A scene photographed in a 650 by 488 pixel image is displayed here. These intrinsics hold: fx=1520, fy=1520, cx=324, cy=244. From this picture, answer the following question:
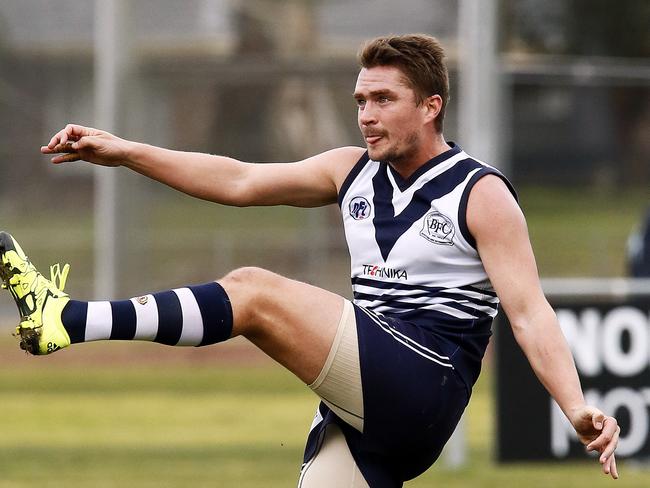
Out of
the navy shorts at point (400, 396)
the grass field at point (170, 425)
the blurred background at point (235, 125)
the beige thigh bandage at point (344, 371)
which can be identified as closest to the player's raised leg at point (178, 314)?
the beige thigh bandage at point (344, 371)

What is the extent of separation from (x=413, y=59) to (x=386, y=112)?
0.66ft

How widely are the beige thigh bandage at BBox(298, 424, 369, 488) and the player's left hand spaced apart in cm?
82

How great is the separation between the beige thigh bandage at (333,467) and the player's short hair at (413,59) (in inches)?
46.7

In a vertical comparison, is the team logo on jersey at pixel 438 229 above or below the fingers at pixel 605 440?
above

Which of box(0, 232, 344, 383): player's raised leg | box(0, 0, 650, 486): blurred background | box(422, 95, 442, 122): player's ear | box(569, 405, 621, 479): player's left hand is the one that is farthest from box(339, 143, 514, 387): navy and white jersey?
box(0, 0, 650, 486): blurred background

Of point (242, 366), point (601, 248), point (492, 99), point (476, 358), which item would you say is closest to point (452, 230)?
point (476, 358)

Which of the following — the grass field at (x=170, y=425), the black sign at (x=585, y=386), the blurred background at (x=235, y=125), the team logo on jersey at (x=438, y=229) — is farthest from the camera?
the blurred background at (x=235, y=125)

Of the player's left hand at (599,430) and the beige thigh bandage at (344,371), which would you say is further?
the beige thigh bandage at (344,371)

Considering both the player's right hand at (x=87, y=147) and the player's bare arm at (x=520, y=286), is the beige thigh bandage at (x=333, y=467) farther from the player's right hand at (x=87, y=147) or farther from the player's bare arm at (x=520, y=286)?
the player's right hand at (x=87, y=147)

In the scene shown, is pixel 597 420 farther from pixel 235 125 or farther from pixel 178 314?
pixel 235 125

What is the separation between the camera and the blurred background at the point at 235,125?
14133 millimetres

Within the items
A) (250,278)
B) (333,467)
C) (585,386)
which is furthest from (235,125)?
(250,278)

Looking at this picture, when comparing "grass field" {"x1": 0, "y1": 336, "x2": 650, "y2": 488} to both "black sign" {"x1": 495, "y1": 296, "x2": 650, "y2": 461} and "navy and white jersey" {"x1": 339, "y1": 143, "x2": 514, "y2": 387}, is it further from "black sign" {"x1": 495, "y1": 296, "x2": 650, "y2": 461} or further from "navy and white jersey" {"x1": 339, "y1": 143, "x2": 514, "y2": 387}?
"navy and white jersey" {"x1": 339, "y1": 143, "x2": 514, "y2": 387}

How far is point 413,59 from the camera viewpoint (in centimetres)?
507
